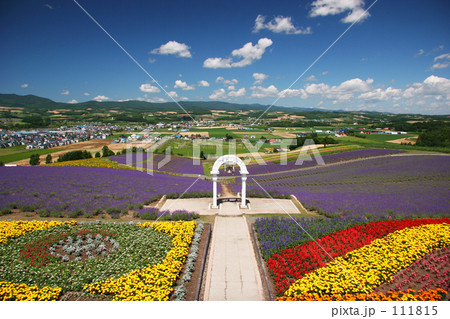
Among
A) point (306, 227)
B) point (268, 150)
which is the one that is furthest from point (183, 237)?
point (268, 150)

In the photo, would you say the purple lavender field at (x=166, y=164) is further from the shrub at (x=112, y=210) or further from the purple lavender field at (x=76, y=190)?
the shrub at (x=112, y=210)

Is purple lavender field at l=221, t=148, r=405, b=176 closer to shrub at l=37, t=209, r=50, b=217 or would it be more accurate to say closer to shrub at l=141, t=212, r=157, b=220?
shrub at l=141, t=212, r=157, b=220

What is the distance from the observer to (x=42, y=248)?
31.6 feet

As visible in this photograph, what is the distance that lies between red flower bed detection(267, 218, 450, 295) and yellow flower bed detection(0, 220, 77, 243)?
10665 millimetres

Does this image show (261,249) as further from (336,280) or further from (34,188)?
(34,188)

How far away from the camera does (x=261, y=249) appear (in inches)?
404

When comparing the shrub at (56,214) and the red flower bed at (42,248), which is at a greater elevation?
the shrub at (56,214)

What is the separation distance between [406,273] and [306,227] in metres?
4.46

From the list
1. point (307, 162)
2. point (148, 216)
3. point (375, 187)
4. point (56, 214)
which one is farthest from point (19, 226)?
point (307, 162)

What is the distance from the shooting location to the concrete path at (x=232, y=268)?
763cm

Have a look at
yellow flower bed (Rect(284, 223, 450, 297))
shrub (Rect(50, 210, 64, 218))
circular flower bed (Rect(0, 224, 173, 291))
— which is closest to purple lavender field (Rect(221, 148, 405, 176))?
yellow flower bed (Rect(284, 223, 450, 297))

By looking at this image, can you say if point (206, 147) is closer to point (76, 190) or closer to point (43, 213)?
point (76, 190)

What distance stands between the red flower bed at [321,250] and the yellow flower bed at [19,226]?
1067 cm

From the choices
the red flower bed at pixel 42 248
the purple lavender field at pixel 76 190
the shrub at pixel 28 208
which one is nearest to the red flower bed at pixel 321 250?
the red flower bed at pixel 42 248
